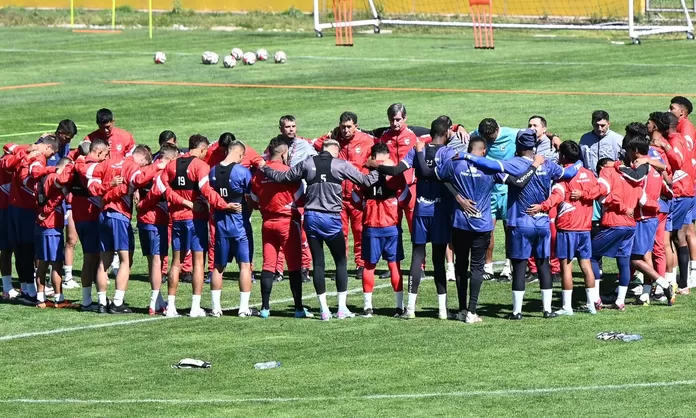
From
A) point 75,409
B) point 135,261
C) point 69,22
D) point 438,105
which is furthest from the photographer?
point 69,22

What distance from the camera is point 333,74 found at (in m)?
41.0

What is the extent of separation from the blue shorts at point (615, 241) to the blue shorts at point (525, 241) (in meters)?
0.85

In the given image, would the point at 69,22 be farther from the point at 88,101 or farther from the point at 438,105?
the point at 438,105

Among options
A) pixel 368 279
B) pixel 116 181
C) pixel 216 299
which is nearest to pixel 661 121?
pixel 368 279

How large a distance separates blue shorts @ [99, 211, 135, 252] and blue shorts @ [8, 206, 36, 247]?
4.52 ft

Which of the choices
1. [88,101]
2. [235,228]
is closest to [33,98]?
[88,101]

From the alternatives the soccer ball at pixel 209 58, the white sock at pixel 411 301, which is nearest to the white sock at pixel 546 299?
the white sock at pixel 411 301

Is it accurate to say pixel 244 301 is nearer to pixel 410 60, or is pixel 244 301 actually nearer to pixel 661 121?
pixel 661 121

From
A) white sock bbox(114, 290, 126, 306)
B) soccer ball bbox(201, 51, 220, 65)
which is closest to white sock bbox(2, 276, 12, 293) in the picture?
white sock bbox(114, 290, 126, 306)

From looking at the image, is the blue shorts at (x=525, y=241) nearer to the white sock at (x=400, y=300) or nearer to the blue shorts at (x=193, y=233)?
the white sock at (x=400, y=300)

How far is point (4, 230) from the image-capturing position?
63.1ft

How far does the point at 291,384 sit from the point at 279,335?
2196mm

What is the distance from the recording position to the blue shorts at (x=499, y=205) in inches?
798

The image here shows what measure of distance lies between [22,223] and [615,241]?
25.2 ft
